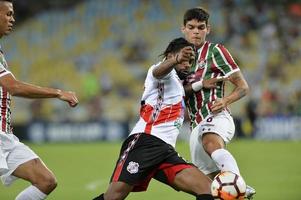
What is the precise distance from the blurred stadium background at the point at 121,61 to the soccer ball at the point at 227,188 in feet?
34.4

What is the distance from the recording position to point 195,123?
7430mm

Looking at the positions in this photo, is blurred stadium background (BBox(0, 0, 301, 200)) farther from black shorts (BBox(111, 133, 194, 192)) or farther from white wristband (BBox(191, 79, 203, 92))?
black shorts (BBox(111, 133, 194, 192))

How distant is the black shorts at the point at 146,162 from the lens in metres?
6.42

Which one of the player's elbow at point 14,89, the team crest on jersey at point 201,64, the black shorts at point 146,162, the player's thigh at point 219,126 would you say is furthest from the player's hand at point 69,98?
the team crest on jersey at point 201,64

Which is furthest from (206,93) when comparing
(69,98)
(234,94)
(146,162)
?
(69,98)

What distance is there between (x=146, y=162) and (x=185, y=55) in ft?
3.63

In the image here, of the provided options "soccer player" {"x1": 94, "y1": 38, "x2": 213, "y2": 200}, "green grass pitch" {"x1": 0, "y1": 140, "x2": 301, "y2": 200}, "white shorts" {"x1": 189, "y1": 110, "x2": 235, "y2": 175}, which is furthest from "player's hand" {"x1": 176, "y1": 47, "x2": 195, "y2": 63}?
"green grass pitch" {"x1": 0, "y1": 140, "x2": 301, "y2": 200}

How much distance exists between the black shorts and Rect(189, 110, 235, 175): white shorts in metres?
0.81

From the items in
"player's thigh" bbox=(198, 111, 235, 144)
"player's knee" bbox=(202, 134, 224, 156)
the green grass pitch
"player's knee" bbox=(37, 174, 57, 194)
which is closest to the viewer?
"player's knee" bbox=(37, 174, 57, 194)

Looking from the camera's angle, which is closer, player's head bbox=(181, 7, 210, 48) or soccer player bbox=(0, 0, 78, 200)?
soccer player bbox=(0, 0, 78, 200)

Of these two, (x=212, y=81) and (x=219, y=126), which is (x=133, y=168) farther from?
(x=212, y=81)

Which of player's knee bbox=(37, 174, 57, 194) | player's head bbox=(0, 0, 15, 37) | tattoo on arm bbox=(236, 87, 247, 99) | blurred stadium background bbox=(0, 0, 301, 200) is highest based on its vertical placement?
player's head bbox=(0, 0, 15, 37)

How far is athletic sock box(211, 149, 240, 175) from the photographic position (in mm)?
6758

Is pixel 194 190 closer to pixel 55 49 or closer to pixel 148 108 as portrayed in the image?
pixel 148 108
